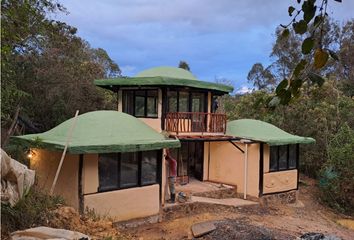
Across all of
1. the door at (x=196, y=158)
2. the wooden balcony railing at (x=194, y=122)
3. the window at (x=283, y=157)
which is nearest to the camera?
the wooden balcony railing at (x=194, y=122)

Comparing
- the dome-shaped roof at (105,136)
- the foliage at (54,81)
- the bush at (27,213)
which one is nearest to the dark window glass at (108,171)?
the dome-shaped roof at (105,136)

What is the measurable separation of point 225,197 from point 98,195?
619cm

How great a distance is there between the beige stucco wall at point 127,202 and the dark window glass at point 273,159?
622 centimetres

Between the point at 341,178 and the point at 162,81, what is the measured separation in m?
9.25

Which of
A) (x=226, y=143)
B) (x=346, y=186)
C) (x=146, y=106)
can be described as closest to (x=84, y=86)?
(x=146, y=106)

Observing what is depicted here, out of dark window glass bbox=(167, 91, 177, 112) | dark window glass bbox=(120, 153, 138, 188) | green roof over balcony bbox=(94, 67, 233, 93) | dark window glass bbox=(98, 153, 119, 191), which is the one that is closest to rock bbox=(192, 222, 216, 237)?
dark window glass bbox=(120, 153, 138, 188)

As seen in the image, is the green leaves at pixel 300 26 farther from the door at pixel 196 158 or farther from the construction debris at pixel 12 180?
the door at pixel 196 158

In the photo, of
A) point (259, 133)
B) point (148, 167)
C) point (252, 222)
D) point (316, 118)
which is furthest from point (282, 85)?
point (316, 118)

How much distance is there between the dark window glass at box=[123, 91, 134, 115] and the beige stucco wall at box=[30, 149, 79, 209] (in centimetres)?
480

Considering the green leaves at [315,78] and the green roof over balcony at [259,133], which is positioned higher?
the green leaves at [315,78]

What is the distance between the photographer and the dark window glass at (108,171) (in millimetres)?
10344

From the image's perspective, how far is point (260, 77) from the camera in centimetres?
3681

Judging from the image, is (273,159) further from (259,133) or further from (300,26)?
(300,26)

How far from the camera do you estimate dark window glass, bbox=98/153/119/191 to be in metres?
10.3
